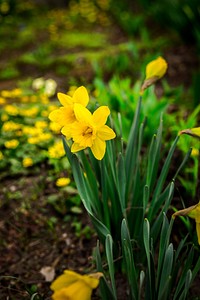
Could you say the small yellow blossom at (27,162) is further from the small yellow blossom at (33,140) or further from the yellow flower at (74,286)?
the yellow flower at (74,286)

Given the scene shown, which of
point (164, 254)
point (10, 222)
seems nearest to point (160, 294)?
point (164, 254)

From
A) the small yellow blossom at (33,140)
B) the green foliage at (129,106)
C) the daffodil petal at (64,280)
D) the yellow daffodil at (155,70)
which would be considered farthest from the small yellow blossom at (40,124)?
the daffodil petal at (64,280)

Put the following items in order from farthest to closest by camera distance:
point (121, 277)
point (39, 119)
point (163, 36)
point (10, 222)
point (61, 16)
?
point (61, 16) → point (163, 36) → point (39, 119) → point (10, 222) → point (121, 277)

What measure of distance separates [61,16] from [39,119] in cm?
311

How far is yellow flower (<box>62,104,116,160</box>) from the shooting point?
3.69 feet

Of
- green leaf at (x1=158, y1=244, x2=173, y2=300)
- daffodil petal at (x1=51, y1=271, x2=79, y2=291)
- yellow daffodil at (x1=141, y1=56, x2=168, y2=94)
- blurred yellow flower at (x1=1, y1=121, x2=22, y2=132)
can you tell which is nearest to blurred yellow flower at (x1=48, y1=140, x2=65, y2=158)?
blurred yellow flower at (x1=1, y1=121, x2=22, y2=132)

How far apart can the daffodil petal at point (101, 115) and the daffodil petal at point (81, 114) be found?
0.06 feet

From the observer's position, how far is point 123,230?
46.0 inches

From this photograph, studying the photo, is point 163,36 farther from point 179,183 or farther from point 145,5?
point 179,183

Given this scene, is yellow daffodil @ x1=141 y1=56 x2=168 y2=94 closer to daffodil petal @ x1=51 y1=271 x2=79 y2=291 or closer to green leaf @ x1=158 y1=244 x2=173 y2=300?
green leaf @ x1=158 y1=244 x2=173 y2=300

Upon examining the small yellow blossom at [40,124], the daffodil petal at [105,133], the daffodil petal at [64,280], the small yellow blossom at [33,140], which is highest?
the daffodil petal at [105,133]

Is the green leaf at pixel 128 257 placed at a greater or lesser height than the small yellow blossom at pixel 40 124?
lesser

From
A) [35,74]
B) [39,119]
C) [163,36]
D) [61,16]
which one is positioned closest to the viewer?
[39,119]

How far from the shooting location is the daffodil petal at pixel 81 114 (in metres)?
1.12
